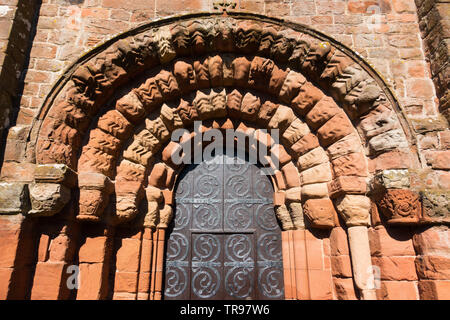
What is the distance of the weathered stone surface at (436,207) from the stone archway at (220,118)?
26 centimetres

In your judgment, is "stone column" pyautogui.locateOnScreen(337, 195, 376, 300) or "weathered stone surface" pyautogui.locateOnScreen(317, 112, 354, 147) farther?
"weathered stone surface" pyautogui.locateOnScreen(317, 112, 354, 147)

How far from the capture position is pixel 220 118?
4262 mm

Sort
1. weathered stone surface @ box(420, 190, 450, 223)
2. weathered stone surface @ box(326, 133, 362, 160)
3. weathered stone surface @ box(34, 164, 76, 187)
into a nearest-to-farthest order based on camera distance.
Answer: weathered stone surface @ box(420, 190, 450, 223), weathered stone surface @ box(34, 164, 76, 187), weathered stone surface @ box(326, 133, 362, 160)

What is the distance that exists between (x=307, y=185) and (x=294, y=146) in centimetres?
53

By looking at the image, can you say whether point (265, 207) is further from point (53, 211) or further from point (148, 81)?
point (53, 211)

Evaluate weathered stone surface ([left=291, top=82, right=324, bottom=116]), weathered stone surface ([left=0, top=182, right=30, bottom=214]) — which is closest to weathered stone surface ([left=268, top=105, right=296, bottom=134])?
weathered stone surface ([left=291, top=82, right=324, bottom=116])

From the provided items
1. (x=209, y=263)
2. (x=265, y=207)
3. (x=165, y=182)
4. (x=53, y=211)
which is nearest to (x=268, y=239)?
(x=265, y=207)

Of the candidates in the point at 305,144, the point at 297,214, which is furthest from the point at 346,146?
the point at 297,214

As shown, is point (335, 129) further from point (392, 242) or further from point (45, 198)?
point (45, 198)

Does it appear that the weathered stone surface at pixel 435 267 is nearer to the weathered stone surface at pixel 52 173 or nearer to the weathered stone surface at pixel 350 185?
the weathered stone surface at pixel 350 185

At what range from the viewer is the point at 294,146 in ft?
13.0

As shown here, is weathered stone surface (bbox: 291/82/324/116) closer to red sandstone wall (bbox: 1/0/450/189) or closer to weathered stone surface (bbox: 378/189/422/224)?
red sandstone wall (bbox: 1/0/450/189)

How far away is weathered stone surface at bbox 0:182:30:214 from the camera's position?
9.86ft

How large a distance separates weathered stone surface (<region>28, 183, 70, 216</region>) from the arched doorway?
142cm
